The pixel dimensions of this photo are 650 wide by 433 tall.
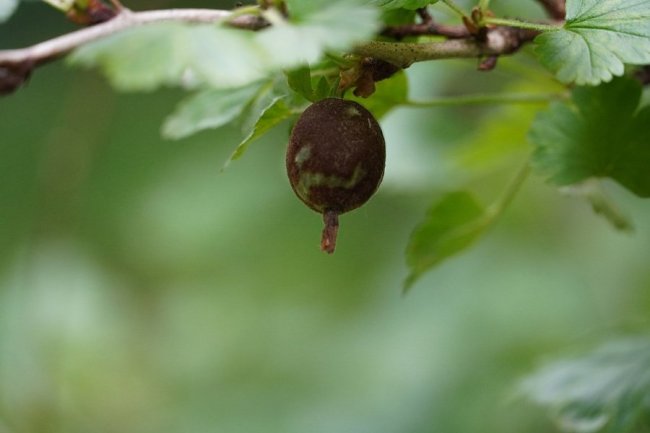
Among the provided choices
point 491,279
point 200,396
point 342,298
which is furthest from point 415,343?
point 200,396

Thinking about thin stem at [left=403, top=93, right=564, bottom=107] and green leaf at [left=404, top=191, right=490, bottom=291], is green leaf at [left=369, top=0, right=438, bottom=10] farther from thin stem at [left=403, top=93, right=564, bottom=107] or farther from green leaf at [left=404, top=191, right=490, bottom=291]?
green leaf at [left=404, top=191, right=490, bottom=291]

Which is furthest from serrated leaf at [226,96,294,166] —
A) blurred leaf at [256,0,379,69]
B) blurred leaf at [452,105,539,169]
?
blurred leaf at [452,105,539,169]

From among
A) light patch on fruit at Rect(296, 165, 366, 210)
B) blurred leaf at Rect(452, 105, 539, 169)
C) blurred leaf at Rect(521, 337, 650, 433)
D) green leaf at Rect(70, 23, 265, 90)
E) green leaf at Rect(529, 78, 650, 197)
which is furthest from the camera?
blurred leaf at Rect(452, 105, 539, 169)

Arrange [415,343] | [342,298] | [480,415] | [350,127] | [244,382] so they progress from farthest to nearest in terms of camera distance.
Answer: [342,298], [244,382], [415,343], [480,415], [350,127]

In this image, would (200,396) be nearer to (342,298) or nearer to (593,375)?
(342,298)

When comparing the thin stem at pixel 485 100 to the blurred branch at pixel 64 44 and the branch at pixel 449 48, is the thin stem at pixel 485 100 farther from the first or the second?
the blurred branch at pixel 64 44

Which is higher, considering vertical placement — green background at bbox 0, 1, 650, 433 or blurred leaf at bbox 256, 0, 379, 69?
blurred leaf at bbox 256, 0, 379, 69
